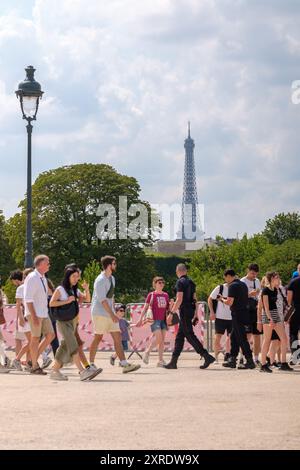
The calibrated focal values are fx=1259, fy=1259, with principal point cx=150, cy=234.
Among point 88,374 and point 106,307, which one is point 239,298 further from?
point 88,374

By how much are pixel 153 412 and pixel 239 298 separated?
818 cm

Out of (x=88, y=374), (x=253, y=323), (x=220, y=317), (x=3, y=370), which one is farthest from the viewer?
(x=220, y=317)

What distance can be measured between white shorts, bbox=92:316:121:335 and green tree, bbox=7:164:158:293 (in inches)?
2308

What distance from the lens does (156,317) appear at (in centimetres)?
2300

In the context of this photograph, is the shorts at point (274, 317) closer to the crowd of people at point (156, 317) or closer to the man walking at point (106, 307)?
the crowd of people at point (156, 317)

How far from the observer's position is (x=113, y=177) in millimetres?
84375

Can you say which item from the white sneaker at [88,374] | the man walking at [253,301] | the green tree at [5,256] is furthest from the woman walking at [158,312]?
the green tree at [5,256]

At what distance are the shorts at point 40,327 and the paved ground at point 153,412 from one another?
0.71m

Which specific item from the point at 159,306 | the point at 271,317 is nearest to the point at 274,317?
the point at 271,317

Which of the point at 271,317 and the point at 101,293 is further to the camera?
the point at 271,317

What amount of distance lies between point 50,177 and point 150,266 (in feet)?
30.8

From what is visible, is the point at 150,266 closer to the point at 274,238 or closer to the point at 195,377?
the point at 274,238

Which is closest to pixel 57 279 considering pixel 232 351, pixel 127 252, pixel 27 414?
pixel 127 252
